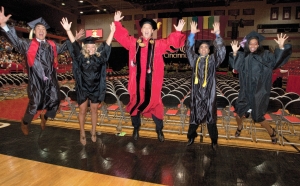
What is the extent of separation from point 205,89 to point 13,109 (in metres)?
5.21

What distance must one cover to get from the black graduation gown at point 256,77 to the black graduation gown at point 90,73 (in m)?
1.95

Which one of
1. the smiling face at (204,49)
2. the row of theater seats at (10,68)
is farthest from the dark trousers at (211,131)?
the row of theater seats at (10,68)

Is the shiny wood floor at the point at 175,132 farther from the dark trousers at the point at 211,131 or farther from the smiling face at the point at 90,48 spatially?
the smiling face at the point at 90,48

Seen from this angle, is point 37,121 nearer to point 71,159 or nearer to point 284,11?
point 71,159

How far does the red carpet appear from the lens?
505 centimetres

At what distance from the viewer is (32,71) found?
122 inches

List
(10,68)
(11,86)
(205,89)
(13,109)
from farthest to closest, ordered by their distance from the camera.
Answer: (10,68), (11,86), (13,109), (205,89)

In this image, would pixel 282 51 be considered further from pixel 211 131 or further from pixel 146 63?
pixel 146 63

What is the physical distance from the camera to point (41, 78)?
10.2 feet

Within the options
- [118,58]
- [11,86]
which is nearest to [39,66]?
[11,86]

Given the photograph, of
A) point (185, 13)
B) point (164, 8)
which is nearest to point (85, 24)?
point (164, 8)

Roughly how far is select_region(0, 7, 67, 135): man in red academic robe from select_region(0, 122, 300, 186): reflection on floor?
0.62 metres

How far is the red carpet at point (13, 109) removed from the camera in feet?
16.6

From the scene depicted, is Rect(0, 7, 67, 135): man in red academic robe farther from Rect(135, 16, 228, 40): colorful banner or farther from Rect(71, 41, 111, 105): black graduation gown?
Rect(135, 16, 228, 40): colorful banner
